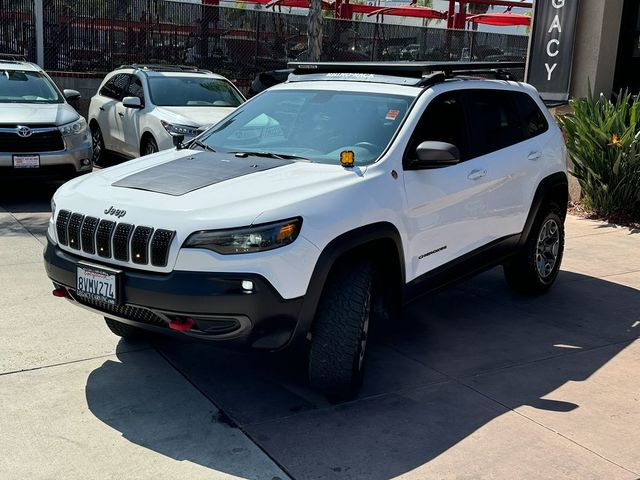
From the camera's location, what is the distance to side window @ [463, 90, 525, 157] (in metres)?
5.59

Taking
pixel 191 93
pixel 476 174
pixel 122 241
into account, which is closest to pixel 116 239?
pixel 122 241

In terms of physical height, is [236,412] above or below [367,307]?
below

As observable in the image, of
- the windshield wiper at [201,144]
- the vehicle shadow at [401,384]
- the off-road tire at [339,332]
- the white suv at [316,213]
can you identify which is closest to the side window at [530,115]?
the white suv at [316,213]

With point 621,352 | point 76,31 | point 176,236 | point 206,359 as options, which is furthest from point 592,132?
point 76,31

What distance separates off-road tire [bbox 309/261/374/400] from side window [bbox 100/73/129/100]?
859cm

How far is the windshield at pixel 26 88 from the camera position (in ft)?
34.0

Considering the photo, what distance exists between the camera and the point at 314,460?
3771 mm

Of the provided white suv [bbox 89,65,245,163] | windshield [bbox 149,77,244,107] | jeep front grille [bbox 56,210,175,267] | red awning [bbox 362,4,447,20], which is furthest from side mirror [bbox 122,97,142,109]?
red awning [bbox 362,4,447,20]

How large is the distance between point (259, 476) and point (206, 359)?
1.49 metres

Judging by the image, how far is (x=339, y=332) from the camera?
416cm

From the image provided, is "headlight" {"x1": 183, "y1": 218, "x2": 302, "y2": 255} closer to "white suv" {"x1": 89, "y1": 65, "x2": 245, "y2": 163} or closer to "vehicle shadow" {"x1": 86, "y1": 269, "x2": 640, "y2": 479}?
"vehicle shadow" {"x1": 86, "y1": 269, "x2": 640, "y2": 479}

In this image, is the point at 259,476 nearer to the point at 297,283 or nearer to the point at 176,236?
the point at 297,283

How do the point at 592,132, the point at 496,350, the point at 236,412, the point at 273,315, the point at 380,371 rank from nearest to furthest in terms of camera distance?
the point at 273,315
the point at 236,412
the point at 380,371
the point at 496,350
the point at 592,132

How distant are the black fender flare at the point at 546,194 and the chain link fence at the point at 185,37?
39.3 ft
